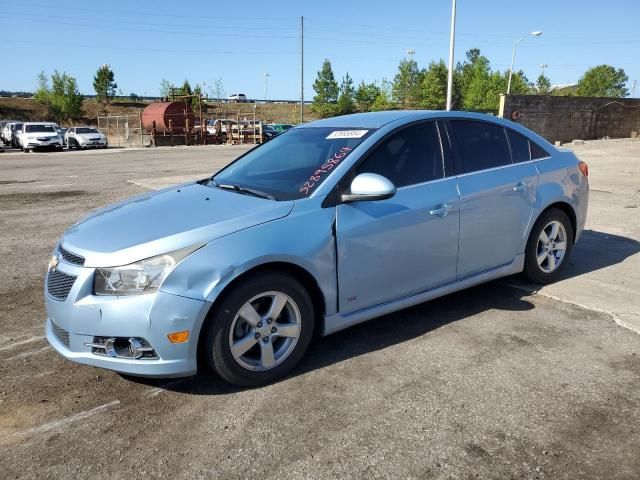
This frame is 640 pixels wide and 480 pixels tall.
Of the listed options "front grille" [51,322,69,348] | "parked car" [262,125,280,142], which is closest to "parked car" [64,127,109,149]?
"parked car" [262,125,280,142]

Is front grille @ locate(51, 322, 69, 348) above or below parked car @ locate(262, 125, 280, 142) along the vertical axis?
below

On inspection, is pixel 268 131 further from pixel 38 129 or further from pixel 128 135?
pixel 38 129

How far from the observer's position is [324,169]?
3623mm

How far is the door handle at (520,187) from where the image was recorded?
443 cm

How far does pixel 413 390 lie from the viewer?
3176 mm

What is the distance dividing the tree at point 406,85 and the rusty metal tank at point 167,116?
33.1 meters

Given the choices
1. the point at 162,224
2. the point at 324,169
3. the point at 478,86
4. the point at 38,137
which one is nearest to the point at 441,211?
the point at 324,169

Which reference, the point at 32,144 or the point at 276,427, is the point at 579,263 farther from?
the point at 32,144

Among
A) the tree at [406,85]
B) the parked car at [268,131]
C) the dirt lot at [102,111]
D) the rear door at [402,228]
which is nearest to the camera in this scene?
the rear door at [402,228]

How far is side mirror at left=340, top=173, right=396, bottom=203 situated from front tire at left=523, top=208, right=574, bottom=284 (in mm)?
1960

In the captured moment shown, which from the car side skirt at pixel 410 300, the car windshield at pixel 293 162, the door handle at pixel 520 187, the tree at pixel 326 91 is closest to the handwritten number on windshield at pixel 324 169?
the car windshield at pixel 293 162

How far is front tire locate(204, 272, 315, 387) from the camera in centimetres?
302

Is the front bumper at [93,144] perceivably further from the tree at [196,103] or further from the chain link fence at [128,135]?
the tree at [196,103]

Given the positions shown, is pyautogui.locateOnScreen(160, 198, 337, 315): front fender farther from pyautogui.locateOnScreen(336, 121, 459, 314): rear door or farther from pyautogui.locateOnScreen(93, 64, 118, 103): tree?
pyautogui.locateOnScreen(93, 64, 118, 103): tree
